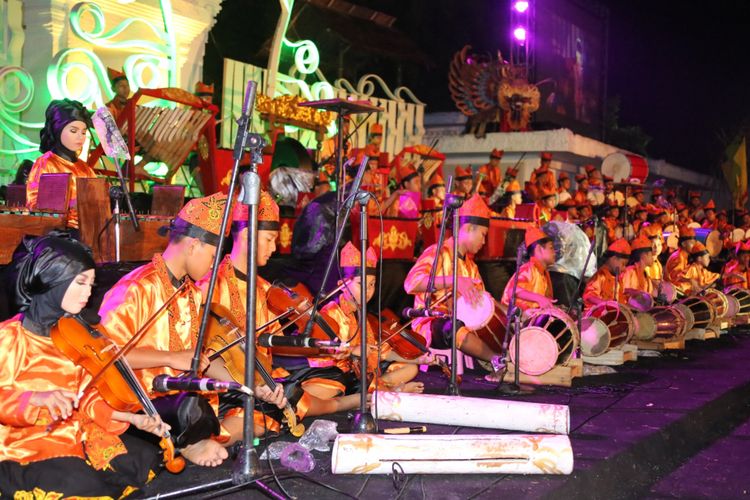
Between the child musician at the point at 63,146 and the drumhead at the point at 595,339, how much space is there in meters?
4.52

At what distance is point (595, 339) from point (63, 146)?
4784mm

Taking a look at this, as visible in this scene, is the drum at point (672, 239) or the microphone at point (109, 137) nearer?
the microphone at point (109, 137)

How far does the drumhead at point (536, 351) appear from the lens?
21.0 ft

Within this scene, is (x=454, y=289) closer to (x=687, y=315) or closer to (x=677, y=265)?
(x=687, y=315)

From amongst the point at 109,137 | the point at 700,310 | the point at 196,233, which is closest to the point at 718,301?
the point at 700,310

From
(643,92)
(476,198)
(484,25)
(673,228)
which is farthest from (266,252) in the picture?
(643,92)

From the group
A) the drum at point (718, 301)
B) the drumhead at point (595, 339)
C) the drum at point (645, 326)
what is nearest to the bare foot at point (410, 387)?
the drumhead at point (595, 339)

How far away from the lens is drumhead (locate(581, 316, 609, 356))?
24.7 feet

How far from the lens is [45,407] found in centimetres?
310

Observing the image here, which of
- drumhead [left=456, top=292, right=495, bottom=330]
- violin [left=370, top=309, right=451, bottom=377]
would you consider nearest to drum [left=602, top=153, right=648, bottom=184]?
drumhead [left=456, top=292, right=495, bottom=330]

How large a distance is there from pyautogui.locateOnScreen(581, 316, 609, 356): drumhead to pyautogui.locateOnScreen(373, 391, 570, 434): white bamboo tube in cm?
290

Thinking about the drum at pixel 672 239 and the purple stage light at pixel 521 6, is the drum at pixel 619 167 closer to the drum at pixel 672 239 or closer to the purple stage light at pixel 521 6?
the drum at pixel 672 239

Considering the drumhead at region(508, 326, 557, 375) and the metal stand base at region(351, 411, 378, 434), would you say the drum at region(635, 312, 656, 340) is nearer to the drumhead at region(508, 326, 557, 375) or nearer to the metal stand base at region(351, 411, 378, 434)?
the drumhead at region(508, 326, 557, 375)

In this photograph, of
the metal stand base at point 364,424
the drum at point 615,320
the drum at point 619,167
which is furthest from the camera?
the drum at point 619,167
